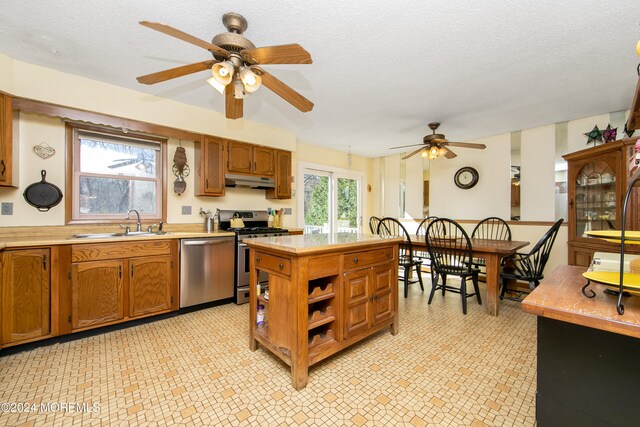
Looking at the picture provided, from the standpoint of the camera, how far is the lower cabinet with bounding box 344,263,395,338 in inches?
77.1

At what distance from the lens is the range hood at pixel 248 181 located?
3480 mm

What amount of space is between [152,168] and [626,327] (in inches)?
155

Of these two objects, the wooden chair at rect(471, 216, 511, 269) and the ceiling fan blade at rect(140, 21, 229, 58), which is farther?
the wooden chair at rect(471, 216, 511, 269)

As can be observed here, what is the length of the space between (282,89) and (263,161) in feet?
6.63

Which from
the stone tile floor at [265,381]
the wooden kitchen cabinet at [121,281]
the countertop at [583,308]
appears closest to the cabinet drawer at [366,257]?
the stone tile floor at [265,381]

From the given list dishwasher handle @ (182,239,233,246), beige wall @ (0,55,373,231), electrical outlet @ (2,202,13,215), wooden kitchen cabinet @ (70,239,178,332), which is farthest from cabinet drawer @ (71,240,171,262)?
electrical outlet @ (2,202,13,215)

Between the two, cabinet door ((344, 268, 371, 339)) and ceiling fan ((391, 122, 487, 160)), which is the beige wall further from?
cabinet door ((344, 268, 371, 339))

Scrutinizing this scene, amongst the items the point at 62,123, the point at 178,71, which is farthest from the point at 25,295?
the point at 178,71

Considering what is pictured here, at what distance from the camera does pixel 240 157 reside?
359 cm

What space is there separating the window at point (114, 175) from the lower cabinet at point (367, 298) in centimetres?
258

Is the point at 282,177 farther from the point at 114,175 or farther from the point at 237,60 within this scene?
the point at 237,60

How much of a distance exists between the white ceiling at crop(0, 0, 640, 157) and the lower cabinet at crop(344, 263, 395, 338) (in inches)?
68.4

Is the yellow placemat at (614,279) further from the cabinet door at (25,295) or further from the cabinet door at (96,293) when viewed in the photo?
the cabinet door at (25,295)

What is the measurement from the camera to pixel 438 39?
1.96 meters
